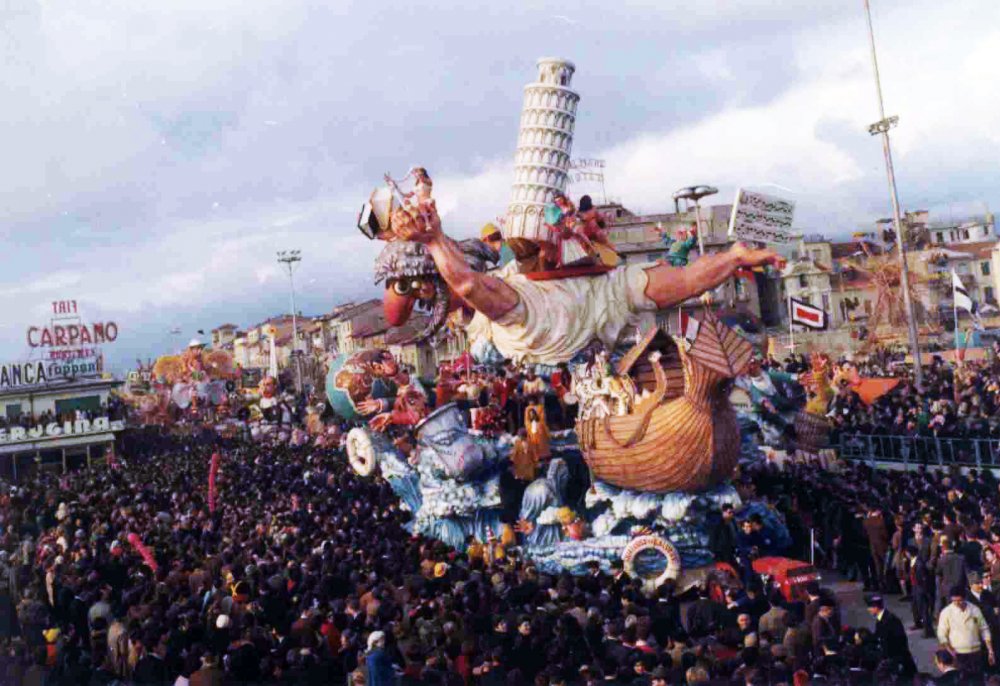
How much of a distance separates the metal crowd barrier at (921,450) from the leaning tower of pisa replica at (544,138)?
23.6ft

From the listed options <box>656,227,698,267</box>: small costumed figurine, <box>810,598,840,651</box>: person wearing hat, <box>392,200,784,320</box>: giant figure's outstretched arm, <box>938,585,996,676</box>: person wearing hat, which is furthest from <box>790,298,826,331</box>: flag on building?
<box>810,598,840,651</box>: person wearing hat

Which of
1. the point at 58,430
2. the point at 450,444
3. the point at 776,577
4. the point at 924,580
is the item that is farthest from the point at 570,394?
the point at 58,430

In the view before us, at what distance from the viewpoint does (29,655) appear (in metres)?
8.61

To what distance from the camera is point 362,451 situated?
53.3 ft

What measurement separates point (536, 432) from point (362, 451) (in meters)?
3.40

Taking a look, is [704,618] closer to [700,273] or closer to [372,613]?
[372,613]

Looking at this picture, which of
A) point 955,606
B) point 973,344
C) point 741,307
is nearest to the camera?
point 955,606

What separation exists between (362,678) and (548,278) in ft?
29.2

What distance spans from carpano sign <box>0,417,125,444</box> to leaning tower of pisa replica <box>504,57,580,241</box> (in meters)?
16.6

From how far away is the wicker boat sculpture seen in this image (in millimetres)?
11578

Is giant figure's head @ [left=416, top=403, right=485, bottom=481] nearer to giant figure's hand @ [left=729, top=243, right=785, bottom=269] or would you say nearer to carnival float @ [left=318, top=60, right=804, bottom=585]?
carnival float @ [left=318, top=60, right=804, bottom=585]

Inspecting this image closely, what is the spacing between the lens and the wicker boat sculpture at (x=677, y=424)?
11578 mm

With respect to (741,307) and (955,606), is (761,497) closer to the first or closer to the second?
(955,606)

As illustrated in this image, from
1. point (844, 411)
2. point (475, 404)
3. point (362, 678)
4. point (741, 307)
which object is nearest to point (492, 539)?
point (475, 404)
